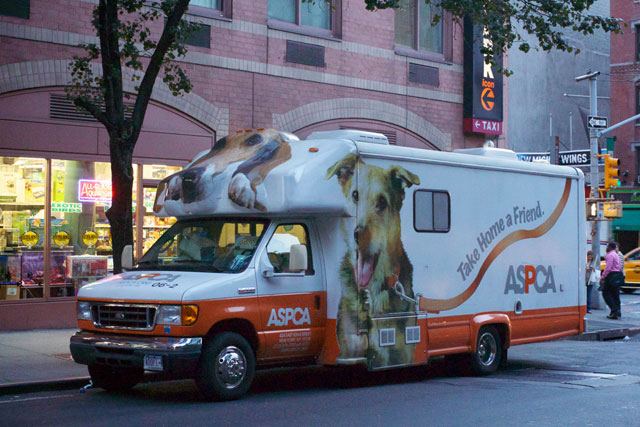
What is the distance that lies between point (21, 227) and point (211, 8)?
226 inches

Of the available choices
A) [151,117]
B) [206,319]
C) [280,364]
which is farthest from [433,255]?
[151,117]

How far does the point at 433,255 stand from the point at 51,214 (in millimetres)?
7663

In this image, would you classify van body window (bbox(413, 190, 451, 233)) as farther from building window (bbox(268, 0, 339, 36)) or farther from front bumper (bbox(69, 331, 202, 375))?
building window (bbox(268, 0, 339, 36))

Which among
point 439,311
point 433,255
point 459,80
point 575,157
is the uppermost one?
point 459,80

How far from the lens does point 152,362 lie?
8836 mm

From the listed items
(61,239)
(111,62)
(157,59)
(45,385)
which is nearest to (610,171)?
(61,239)

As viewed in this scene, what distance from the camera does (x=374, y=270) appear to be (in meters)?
10.5

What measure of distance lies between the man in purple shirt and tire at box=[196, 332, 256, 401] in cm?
1337

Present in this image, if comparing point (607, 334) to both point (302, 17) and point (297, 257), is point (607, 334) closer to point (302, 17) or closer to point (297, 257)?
point (302, 17)

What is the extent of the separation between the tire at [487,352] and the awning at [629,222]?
33.7m

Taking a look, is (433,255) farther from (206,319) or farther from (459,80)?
(459,80)

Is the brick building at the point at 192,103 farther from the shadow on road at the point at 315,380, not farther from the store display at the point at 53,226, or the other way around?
the shadow on road at the point at 315,380

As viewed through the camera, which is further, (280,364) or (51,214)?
(51,214)

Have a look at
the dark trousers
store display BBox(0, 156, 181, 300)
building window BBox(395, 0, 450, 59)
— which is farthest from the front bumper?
the dark trousers
